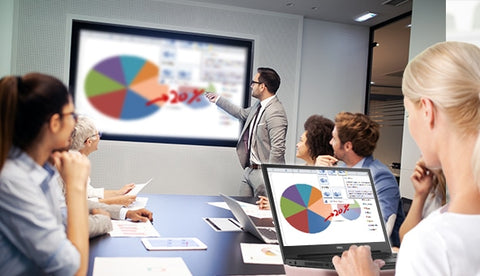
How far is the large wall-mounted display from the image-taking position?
5.04m

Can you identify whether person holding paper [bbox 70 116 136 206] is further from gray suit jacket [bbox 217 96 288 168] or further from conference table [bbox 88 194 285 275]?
gray suit jacket [bbox 217 96 288 168]

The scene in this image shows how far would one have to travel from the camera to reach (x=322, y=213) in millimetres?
1242

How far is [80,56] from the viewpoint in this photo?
→ 504 centimetres

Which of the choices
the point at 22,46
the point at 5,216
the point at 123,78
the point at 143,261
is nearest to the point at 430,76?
the point at 5,216

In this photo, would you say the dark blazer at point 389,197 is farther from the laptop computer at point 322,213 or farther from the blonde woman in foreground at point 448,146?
the blonde woman in foreground at point 448,146

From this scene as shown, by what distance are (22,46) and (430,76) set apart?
500 cm

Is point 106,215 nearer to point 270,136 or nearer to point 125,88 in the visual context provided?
point 270,136

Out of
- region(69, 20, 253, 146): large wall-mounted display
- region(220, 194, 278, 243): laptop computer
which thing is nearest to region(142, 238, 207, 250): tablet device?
region(220, 194, 278, 243): laptop computer

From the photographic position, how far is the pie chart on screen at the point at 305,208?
1.21 meters

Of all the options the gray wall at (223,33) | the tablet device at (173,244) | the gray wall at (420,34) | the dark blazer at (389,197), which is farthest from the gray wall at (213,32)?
the tablet device at (173,244)

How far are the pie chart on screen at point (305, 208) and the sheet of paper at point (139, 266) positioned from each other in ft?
1.32

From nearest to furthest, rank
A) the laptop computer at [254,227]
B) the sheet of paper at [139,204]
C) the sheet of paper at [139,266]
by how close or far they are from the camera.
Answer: the sheet of paper at [139,266] < the laptop computer at [254,227] < the sheet of paper at [139,204]

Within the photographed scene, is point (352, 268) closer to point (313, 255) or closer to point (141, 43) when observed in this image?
point (313, 255)

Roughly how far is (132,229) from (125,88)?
3.47 m
